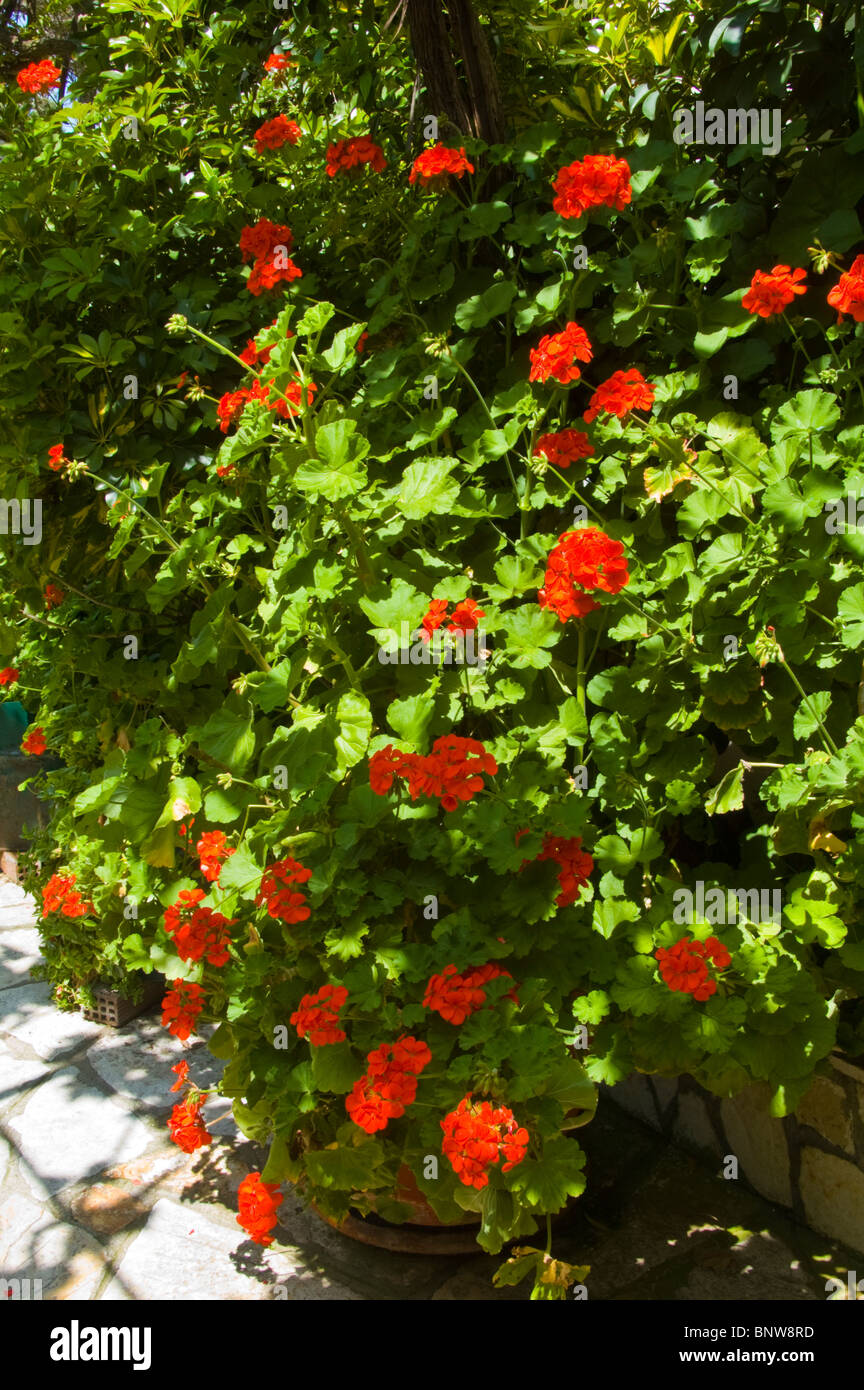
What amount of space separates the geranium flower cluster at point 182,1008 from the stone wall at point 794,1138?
3.53ft

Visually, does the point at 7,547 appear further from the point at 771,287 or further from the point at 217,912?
the point at 771,287

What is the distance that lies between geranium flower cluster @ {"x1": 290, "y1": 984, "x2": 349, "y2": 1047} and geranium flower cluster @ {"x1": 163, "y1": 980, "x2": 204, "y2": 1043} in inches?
16.3

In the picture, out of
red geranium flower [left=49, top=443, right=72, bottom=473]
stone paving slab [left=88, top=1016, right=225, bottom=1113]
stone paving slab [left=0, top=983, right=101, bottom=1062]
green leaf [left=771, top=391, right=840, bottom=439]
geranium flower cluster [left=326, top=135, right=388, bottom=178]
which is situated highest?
geranium flower cluster [left=326, top=135, right=388, bottom=178]

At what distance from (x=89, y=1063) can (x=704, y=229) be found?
8.27 ft

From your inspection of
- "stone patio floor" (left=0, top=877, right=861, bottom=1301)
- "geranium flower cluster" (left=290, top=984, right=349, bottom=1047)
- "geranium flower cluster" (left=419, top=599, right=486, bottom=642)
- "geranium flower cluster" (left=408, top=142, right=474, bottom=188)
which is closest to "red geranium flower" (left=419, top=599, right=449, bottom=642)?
"geranium flower cluster" (left=419, top=599, right=486, bottom=642)

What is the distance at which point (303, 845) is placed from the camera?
5.92 ft

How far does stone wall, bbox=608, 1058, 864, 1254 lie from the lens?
1954 mm

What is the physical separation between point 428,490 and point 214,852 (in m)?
0.77

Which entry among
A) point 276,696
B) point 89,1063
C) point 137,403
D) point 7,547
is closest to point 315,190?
point 137,403

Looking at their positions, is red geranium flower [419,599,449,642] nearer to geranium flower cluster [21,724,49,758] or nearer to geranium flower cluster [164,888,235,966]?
geranium flower cluster [164,888,235,966]

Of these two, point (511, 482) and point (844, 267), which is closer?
point (844, 267)

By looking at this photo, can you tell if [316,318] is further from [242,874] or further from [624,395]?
[242,874]
